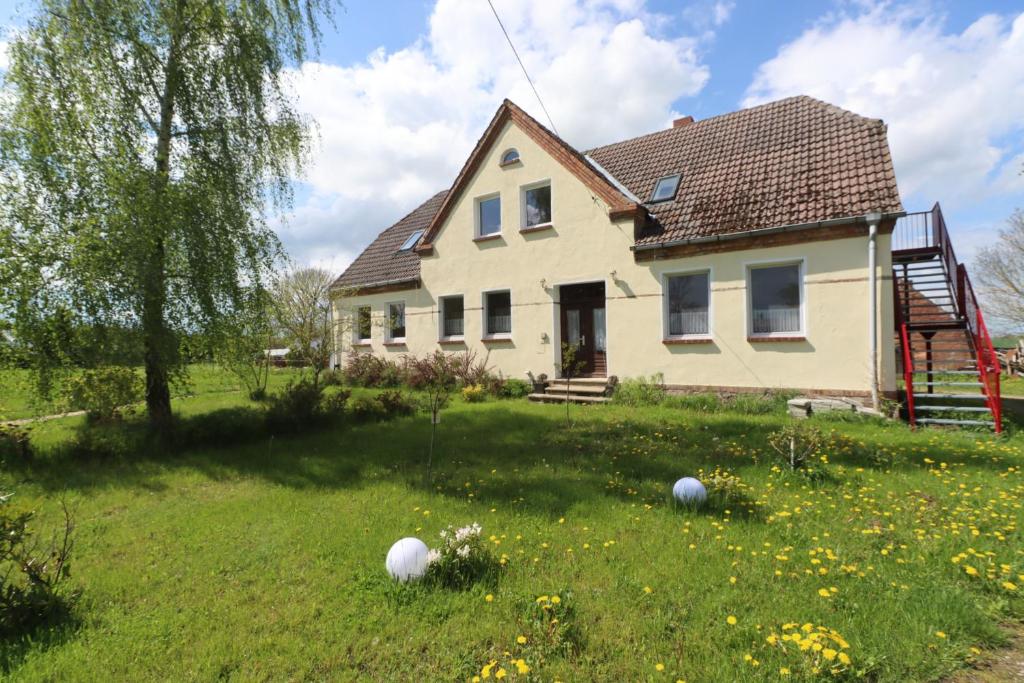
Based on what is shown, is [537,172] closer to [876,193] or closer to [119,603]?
[876,193]

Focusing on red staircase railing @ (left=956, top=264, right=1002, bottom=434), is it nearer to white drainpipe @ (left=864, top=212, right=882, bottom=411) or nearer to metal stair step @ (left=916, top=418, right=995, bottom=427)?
metal stair step @ (left=916, top=418, right=995, bottom=427)

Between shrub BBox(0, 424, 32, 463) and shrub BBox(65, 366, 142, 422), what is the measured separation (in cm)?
67

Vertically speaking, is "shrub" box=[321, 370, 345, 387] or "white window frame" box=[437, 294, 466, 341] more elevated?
"white window frame" box=[437, 294, 466, 341]

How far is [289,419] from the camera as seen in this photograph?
9.01 metres

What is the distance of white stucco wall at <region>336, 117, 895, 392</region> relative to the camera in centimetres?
957

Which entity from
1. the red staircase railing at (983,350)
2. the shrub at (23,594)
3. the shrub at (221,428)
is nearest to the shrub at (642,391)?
the red staircase railing at (983,350)

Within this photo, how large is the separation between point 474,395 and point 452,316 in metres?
3.95

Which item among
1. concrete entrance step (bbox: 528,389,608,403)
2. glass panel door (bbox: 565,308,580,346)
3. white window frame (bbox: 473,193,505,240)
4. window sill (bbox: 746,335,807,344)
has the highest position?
white window frame (bbox: 473,193,505,240)

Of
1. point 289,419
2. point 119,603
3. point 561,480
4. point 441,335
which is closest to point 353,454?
point 289,419

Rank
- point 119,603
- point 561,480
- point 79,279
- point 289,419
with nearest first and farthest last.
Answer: point 119,603 → point 561,480 → point 79,279 → point 289,419

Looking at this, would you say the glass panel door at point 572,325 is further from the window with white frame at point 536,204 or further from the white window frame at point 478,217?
the white window frame at point 478,217

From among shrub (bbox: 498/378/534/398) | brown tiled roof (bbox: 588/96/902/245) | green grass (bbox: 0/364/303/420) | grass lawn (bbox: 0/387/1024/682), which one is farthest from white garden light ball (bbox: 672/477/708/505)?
shrub (bbox: 498/378/534/398)

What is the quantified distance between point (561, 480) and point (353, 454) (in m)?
3.58

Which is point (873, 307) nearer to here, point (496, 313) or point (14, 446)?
point (496, 313)
